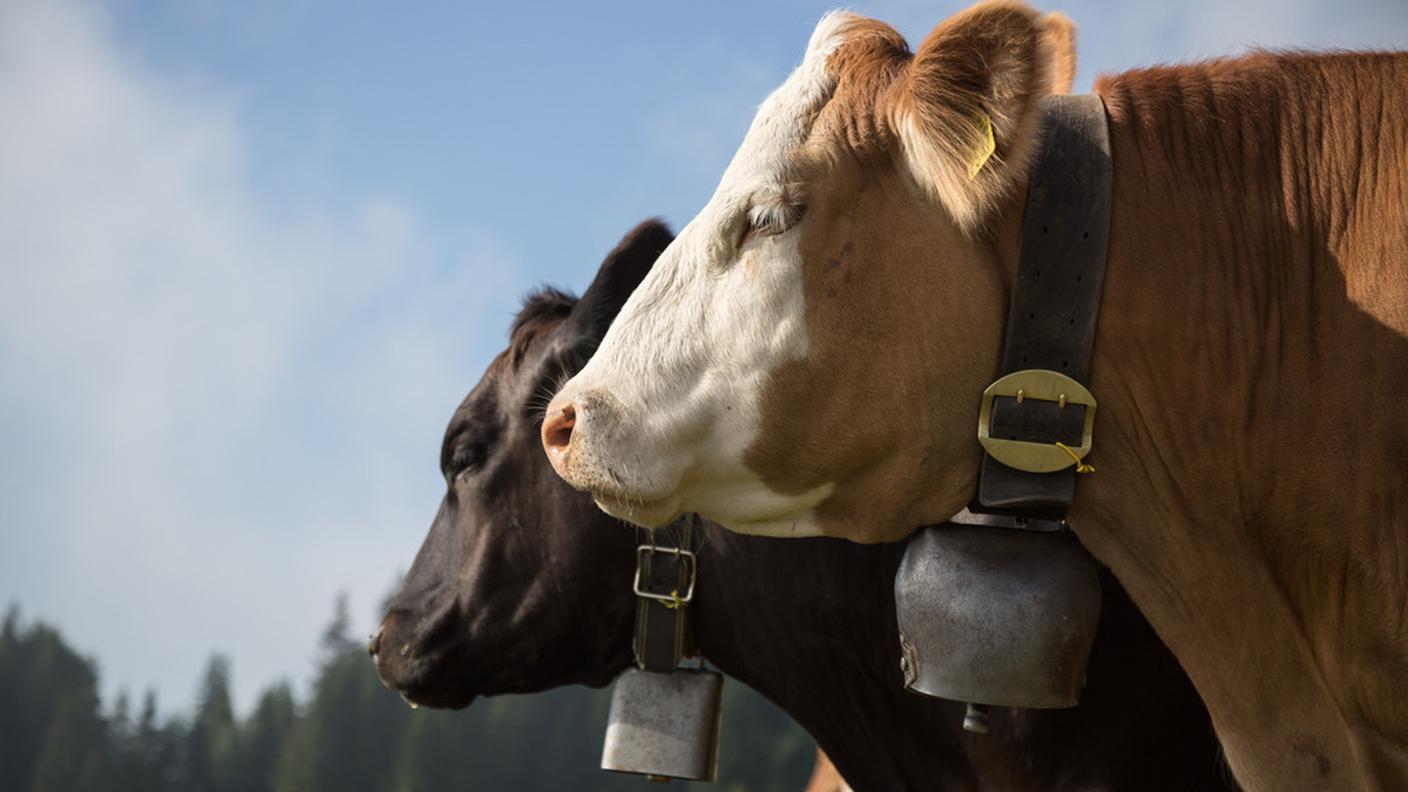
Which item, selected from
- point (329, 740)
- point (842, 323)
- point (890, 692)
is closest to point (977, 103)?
point (842, 323)

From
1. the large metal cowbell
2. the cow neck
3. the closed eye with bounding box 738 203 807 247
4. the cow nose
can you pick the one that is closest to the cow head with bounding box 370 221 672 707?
the large metal cowbell

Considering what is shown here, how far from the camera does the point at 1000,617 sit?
9.37 feet

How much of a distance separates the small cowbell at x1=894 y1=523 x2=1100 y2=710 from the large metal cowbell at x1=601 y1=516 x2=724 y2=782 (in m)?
1.72

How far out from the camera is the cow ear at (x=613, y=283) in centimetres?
495

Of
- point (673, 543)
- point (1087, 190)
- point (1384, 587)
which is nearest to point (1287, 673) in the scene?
point (1384, 587)

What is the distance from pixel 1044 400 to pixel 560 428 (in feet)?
3.37

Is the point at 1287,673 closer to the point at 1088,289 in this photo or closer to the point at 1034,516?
the point at 1034,516

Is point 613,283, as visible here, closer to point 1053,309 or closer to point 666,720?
point 666,720

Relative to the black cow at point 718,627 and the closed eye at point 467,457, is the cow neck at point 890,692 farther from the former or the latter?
the closed eye at point 467,457

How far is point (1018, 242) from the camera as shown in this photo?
282cm

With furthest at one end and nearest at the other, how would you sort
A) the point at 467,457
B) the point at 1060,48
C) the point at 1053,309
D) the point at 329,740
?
the point at 329,740, the point at 467,457, the point at 1060,48, the point at 1053,309

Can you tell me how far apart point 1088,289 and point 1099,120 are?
409 mm

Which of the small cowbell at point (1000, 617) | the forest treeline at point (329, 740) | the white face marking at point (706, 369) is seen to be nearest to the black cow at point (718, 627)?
the small cowbell at point (1000, 617)

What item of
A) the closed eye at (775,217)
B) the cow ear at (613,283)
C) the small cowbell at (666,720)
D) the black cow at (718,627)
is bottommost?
the small cowbell at (666,720)
